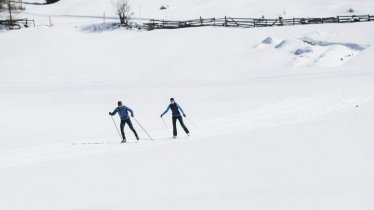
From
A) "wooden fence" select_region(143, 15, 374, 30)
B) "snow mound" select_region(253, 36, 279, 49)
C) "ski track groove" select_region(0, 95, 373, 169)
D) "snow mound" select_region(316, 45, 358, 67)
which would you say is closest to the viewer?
"ski track groove" select_region(0, 95, 373, 169)

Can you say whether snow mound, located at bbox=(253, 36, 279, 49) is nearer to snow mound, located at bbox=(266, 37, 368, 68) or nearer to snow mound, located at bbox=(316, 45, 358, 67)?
snow mound, located at bbox=(266, 37, 368, 68)

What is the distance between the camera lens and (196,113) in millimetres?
19359

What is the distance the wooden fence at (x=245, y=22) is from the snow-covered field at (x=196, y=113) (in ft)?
5.39

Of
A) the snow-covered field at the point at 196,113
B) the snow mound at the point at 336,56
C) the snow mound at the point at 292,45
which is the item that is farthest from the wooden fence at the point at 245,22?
the snow mound at the point at 336,56

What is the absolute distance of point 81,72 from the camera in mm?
34531

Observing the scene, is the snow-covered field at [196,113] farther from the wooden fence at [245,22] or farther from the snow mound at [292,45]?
the wooden fence at [245,22]

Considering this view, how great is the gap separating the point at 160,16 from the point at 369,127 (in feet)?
144

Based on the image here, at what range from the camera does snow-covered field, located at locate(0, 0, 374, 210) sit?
21.9 feet

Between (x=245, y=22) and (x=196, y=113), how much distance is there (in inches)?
1064

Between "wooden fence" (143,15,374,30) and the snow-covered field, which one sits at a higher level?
"wooden fence" (143,15,374,30)

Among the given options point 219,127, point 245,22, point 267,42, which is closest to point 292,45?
point 267,42

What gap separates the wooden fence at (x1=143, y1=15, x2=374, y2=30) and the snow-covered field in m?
1.64

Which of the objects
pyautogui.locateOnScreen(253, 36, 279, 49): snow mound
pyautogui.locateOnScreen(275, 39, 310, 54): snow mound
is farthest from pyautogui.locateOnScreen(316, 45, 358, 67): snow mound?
pyautogui.locateOnScreen(253, 36, 279, 49): snow mound

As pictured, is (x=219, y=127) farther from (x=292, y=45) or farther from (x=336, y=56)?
(x=292, y=45)
